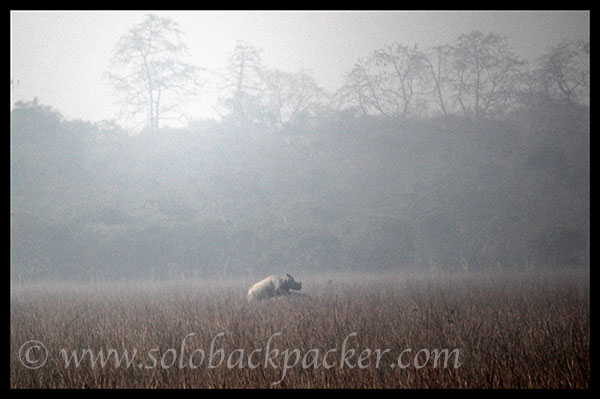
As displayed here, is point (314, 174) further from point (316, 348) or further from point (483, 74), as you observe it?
point (316, 348)

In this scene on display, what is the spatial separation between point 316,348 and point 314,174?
31.3 meters

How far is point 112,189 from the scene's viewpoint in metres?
32.2

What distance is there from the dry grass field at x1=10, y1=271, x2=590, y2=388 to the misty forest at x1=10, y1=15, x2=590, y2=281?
42.6 feet

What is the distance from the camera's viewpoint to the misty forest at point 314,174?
2530 centimetres

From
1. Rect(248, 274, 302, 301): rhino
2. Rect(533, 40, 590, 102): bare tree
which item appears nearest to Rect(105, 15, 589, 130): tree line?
Rect(533, 40, 590, 102): bare tree

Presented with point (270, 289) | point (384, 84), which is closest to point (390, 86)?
point (384, 84)

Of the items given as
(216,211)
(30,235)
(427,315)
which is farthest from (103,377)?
(216,211)

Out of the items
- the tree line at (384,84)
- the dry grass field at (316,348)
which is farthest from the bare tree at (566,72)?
the dry grass field at (316,348)

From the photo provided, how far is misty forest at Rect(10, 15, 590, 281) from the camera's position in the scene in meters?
25.3

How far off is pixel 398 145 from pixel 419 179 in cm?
609

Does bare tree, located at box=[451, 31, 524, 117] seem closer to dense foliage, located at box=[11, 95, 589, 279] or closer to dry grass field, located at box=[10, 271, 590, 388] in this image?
dense foliage, located at box=[11, 95, 589, 279]

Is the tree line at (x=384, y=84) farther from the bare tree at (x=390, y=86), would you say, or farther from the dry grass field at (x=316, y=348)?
the dry grass field at (x=316, y=348)
